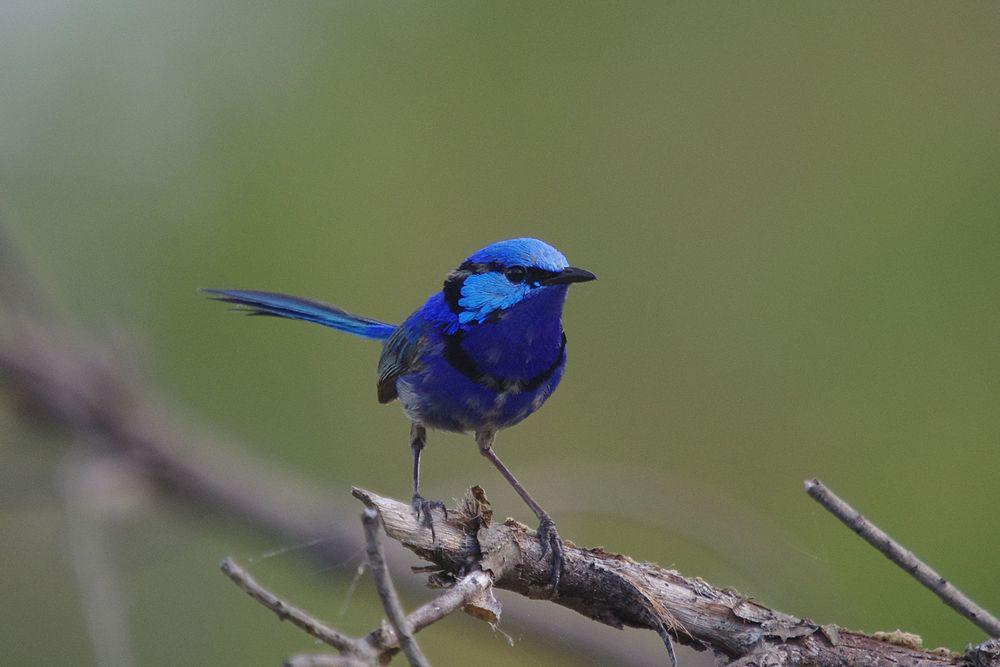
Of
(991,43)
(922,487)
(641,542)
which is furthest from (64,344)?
(991,43)

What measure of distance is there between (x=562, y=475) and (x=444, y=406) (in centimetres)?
104

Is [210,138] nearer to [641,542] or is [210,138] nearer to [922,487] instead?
[641,542]

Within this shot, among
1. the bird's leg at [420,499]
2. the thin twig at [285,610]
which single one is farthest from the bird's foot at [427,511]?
the thin twig at [285,610]

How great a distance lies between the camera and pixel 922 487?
19.2 feet

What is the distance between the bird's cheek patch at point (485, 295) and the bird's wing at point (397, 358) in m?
0.23

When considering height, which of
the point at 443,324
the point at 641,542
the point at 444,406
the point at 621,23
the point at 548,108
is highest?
the point at 621,23

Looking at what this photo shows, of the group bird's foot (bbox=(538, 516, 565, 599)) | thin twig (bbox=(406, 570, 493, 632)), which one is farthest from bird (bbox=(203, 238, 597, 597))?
thin twig (bbox=(406, 570, 493, 632))

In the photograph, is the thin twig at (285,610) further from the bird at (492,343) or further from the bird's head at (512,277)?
the bird's head at (512,277)

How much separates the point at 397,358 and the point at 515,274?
0.70 meters

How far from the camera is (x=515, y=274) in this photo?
379 cm

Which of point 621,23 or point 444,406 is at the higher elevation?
point 621,23

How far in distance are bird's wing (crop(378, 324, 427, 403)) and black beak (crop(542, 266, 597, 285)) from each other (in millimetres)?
591

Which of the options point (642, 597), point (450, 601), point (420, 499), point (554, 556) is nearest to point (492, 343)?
point (420, 499)

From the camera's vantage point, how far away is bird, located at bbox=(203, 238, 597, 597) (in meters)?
3.77
